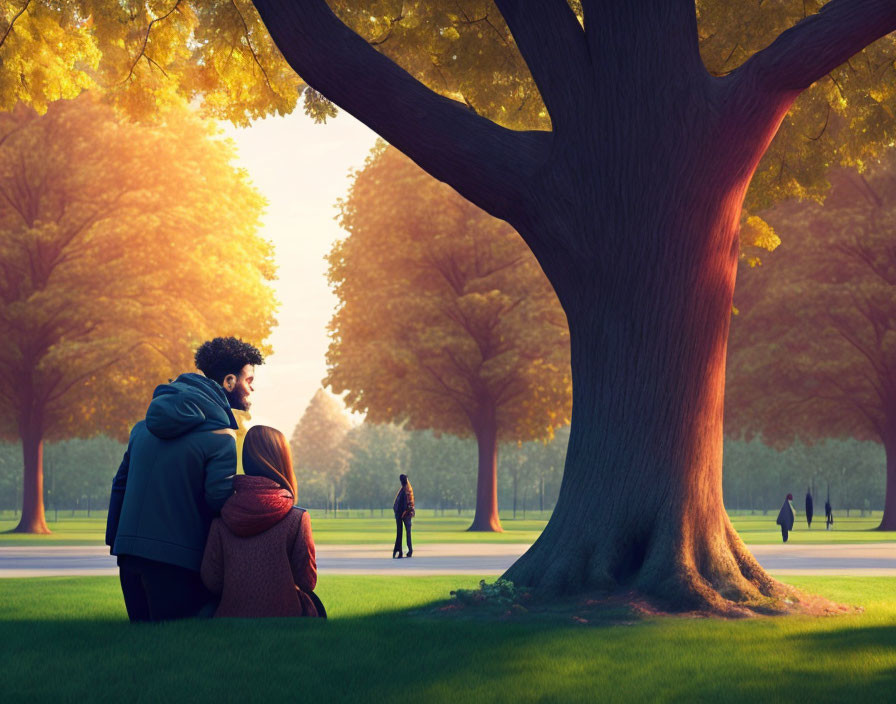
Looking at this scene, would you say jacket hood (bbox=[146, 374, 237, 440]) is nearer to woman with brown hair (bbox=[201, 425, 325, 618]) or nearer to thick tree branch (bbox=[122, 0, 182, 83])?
woman with brown hair (bbox=[201, 425, 325, 618])

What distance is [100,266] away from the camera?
30812mm

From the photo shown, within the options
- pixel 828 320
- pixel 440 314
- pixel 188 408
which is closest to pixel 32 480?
pixel 440 314

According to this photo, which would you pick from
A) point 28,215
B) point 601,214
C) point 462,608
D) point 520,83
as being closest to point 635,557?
→ point 462,608

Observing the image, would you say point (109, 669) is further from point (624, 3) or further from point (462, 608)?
point (624, 3)

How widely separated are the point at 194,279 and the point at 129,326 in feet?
7.51

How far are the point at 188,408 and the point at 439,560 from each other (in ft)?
40.5

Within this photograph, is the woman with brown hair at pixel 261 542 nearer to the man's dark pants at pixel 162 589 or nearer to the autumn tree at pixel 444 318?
the man's dark pants at pixel 162 589

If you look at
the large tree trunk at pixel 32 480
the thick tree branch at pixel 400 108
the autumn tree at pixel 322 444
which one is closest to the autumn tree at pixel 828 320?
the large tree trunk at pixel 32 480

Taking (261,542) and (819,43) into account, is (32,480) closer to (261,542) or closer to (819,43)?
(261,542)

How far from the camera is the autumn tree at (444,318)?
1340 inches

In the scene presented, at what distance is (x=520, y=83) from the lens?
15445mm

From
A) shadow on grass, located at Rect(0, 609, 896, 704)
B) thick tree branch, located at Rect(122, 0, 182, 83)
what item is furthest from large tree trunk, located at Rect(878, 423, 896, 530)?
shadow on grass, located at Rect(0, 609, 896, 704)

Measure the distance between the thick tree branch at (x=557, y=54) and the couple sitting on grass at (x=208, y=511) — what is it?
425cm

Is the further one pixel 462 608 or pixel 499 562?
pixel 499 562
